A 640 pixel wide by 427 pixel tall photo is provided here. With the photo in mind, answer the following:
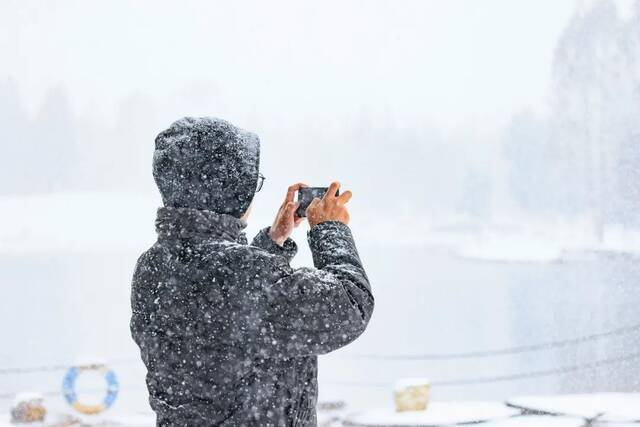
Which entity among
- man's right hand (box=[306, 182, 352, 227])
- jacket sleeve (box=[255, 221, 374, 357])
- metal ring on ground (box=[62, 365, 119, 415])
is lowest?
metal ring on ground (box=[62, 365, 119, 415])

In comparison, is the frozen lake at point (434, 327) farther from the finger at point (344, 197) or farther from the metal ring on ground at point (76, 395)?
the finger at point (344, 197)

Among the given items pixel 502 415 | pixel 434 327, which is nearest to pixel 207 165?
pixel 502 415

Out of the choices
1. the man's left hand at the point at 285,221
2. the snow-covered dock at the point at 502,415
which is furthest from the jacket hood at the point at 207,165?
the snow-covered dock at the point at 502,415

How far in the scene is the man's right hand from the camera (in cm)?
119

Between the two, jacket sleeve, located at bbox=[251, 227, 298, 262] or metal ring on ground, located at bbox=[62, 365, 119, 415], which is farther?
metal ring on ground, located at bbox=[62, 365, 119, 415]

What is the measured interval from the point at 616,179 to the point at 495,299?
4.96 metres

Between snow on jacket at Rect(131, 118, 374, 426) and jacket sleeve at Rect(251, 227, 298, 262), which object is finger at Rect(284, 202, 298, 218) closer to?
jacket sleeve at Rect(251, 227, 298, 262)

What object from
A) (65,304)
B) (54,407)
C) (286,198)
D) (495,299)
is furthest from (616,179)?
(286,198)

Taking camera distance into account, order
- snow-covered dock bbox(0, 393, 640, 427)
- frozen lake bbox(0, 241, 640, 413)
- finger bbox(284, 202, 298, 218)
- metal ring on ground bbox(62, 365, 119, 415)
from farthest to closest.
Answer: frozen lake bbox(0, 241, 640, 413) < metal ring on ground bbox(62, 365, 119, 415) < snow-covered dock bbox(0, 393, 640, 427) < finger bbox(284, 202, 298, 218)

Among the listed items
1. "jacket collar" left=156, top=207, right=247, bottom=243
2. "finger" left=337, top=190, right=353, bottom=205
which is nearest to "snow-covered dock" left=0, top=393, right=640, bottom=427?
"finger" left=337, top=190, right=353, bottom=205

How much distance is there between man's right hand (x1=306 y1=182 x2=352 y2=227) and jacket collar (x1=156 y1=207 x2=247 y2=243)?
0.43 ft

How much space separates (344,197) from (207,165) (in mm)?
229

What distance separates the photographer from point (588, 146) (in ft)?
90.3

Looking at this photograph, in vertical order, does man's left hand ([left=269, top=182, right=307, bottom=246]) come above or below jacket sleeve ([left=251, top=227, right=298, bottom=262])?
above
